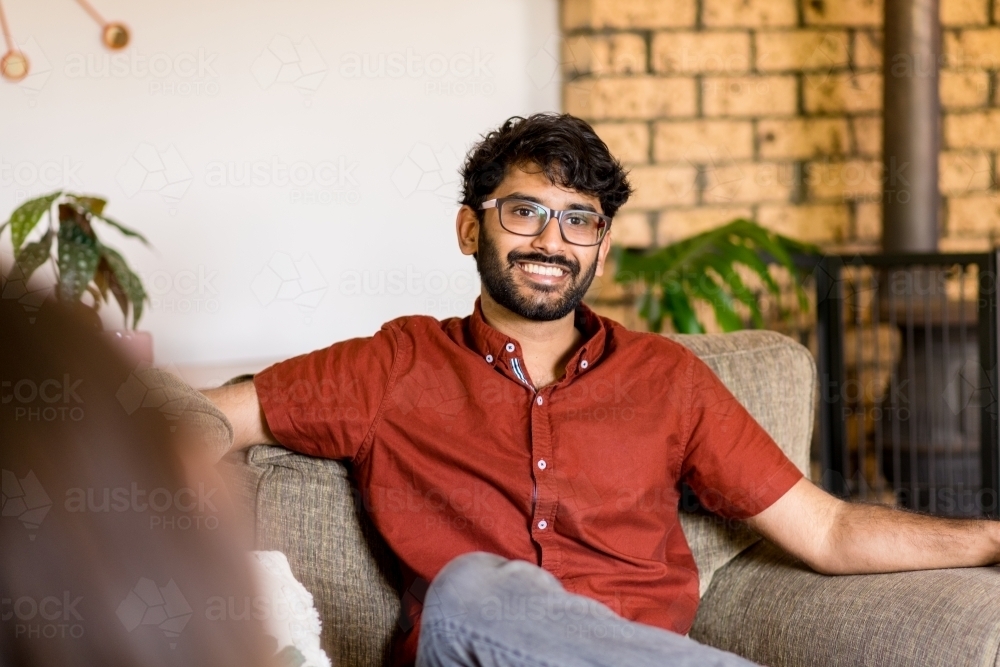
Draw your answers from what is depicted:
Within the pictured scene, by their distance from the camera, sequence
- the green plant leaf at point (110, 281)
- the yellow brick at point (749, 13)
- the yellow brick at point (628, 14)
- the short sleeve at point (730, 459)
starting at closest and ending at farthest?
1. the short sleeve at point (730, 459)
2. the green plant leaf at point (110, 281)
3. the yellow brick at point (628, 14)
4. the yellow brick at point (749, 13)

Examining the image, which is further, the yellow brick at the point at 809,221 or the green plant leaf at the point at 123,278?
the yellow brick at the point at 809,221

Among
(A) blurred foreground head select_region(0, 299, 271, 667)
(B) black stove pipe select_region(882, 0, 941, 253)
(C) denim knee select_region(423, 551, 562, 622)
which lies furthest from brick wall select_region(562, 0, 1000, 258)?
(A) blurred foreground head select_region(0, 299, 271, 667)

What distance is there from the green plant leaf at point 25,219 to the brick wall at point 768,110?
144 centimetres

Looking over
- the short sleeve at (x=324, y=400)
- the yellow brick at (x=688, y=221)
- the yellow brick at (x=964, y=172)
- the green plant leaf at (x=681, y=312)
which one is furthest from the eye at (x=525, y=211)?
the yellow brick at (x=964, y=172)

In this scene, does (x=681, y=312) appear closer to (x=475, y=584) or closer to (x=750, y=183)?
(x=750, y=183)

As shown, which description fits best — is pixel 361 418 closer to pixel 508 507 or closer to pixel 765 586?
pixel 508 507

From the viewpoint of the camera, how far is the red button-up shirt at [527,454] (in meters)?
1.41

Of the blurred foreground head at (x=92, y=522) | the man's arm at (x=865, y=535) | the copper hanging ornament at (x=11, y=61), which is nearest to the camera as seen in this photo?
the blurred foreground head at (x=92, y=522)

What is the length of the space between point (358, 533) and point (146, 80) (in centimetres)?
146

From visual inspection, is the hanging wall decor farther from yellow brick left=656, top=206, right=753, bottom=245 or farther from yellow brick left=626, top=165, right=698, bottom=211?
yellow brick left=656, top=206, right=753, bottom=245

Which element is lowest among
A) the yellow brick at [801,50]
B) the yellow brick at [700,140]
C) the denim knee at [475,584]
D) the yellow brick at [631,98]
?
the denim knee at [475,584]

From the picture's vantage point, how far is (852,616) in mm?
1342

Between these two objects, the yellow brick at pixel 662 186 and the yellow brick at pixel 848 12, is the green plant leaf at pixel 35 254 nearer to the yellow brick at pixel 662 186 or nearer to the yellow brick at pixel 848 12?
the yellow brick at pixel 662 186

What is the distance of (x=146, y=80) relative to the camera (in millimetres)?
2432
